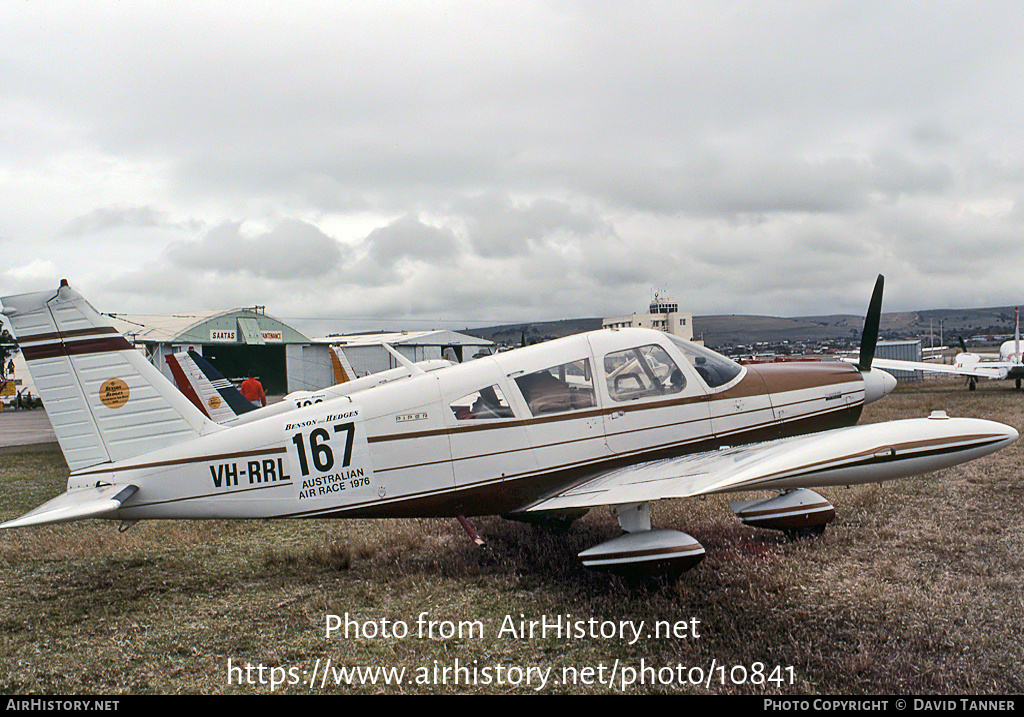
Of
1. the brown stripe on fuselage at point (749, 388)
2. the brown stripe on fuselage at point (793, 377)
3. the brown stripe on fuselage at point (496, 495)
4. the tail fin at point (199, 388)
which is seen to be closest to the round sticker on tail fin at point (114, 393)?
the brown stripe on fuselage at point (496, 495)

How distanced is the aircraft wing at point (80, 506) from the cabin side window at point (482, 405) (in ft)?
9.85

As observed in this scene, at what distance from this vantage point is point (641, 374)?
6.11m

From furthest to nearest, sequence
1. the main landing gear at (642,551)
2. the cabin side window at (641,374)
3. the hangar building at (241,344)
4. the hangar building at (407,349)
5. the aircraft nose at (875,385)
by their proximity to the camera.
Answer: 1. the hangar building at (407,349)
2. the hangar building at (241,344)
3. the aircraft nose at (875,385)
4. the cabin side window at (641,374)
5. the main landing gear at (642,551)

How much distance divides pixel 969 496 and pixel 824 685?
20.4 feet

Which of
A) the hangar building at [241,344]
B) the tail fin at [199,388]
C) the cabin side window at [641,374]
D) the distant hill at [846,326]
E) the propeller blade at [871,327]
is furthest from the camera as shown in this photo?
the distant hill at [846,326]

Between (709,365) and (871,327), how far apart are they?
8.00 ft

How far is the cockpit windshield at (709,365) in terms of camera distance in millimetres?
6254

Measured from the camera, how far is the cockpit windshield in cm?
625

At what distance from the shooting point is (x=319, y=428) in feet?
19.0

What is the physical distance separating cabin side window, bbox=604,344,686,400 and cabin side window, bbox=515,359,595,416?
22 cm

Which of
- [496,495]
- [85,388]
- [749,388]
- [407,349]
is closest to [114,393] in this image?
[85,388]

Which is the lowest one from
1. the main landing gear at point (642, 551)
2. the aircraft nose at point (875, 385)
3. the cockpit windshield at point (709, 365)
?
the main landing gear at point (642, 551)

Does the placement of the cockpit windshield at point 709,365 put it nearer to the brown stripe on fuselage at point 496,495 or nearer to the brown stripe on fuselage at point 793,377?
the brown stripe on fuselage at point 793,377
